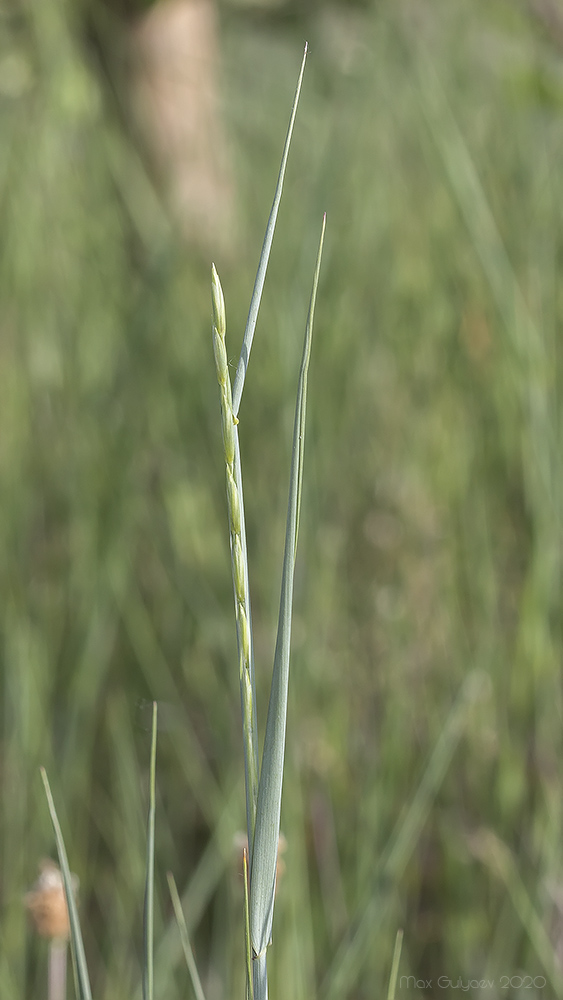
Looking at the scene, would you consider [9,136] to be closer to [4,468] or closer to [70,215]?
[70,215]

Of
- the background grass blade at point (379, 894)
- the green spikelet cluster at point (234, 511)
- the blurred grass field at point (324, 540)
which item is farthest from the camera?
the blurred grass field at point (324, 540)

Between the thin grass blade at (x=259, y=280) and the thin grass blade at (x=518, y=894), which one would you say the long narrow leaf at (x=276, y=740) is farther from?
the thin grass blade at (x=518, y=894)

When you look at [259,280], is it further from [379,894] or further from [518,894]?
[518,894]

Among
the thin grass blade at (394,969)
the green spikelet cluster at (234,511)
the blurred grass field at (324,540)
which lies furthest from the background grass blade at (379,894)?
the green spikelet cluster at (234,511)

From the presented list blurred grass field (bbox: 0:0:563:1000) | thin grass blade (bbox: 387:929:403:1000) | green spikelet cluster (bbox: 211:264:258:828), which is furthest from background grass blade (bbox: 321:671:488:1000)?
green spikelet cluster (bbox: 211:264:258:828)

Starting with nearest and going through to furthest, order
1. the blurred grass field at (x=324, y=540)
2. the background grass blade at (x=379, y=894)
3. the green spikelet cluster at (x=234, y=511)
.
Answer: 1. the green spikelet cluster at (x=234, y=511)
2. the background grass blade at (x=379, y=894)
3. the blurred grass field at (x=324, y=540)

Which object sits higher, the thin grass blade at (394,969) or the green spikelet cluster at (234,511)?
the green spikelet cluster at (234,511)

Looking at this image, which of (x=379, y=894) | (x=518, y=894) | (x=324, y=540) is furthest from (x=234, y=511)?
(x=324, y=540)
